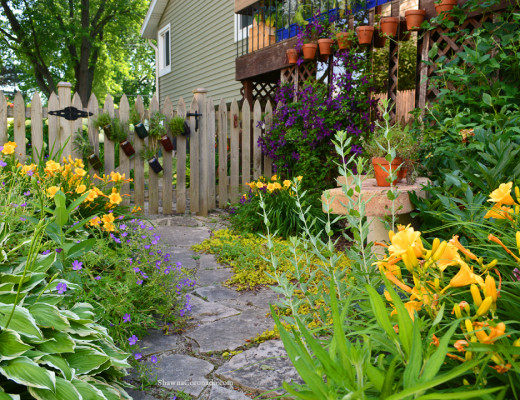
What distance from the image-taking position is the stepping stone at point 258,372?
6.66 ft

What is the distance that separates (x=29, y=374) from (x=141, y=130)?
4.92 meters

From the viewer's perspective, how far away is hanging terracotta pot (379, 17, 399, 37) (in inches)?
191

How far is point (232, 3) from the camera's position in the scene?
11.1 m

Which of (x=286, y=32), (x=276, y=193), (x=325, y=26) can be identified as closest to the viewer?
(x=276, y=193)

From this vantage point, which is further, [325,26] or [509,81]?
[325,26]

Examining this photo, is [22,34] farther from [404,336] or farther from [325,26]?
[404,336]

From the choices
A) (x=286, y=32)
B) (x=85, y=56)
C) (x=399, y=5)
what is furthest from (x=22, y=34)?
(x=399, y=5)

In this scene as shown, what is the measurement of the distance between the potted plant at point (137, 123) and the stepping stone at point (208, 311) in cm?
340

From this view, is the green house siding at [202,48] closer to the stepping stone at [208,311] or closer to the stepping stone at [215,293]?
the stepping stone at [215,293]

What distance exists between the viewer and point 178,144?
248 inches

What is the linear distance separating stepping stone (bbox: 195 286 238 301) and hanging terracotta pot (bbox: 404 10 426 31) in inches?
131

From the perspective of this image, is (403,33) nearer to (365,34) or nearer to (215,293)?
(365,34)

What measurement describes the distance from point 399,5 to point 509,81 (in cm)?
181

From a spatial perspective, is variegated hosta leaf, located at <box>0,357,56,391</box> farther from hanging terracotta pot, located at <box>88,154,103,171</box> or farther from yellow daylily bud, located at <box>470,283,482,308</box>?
hanging terracotta pot, located at <box>88,154,103,171</box>
